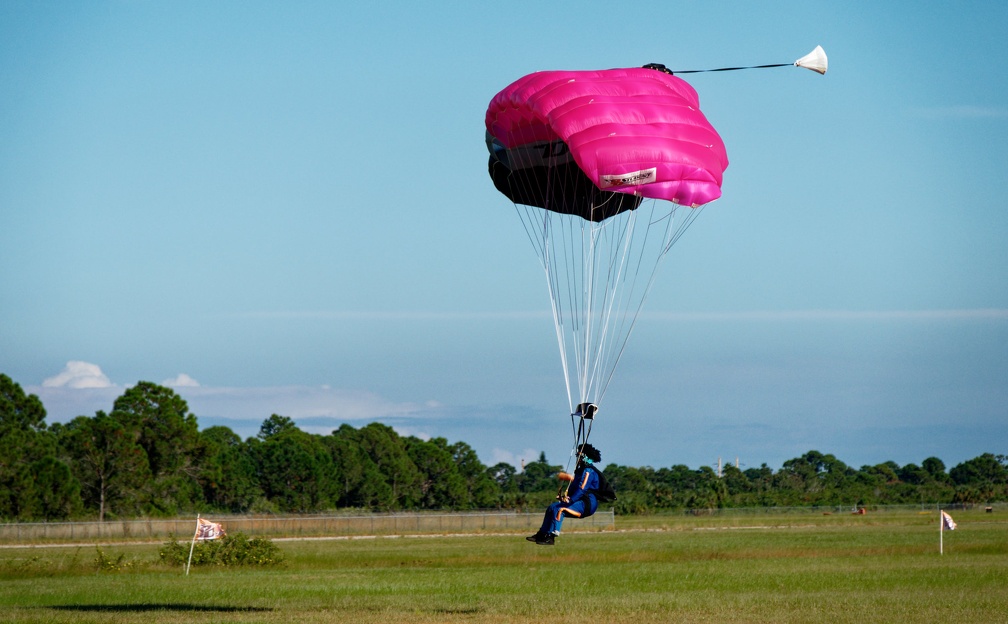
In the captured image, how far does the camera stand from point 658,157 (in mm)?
19656

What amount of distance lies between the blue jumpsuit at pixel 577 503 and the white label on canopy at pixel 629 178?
185 inches

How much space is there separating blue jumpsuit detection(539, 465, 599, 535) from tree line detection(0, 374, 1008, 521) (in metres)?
49.5

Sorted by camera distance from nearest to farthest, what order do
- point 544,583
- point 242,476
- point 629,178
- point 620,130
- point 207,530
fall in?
point 629,178 < point 620,130 < point 544,583 < point 207,530 < point 242,476

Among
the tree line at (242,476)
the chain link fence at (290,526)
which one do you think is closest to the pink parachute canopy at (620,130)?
the chain link fence at (290,526)

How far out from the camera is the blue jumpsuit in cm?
1909

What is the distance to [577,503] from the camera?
756 inches

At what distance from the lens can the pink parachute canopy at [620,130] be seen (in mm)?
19672

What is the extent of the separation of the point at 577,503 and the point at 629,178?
5428 millimetres

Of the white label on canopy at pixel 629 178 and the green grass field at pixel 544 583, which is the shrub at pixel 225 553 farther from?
the white label on canopy at pixel 629 178

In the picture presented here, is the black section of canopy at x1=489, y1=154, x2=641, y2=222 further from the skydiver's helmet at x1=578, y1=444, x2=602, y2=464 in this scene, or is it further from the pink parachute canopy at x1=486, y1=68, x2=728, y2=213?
the skydiver's helmet at x1=578, y1=444, x2=602, y2=464

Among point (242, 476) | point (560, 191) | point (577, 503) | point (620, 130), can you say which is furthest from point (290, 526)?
point (620, 130)

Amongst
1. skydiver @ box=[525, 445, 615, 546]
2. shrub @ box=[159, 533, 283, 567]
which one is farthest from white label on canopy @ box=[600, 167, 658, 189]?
shrub @ box=[159, 533, 283, 567]

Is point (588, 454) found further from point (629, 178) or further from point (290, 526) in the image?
point (290, 526)

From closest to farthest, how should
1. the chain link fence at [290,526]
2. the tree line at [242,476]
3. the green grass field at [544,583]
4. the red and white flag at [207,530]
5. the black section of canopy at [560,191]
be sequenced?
the green grass field at [544,583], the black section of canopy at [560,191], the red and white flag at [207,530], the chain link fence at [290,526], the tree line at [242,476]
